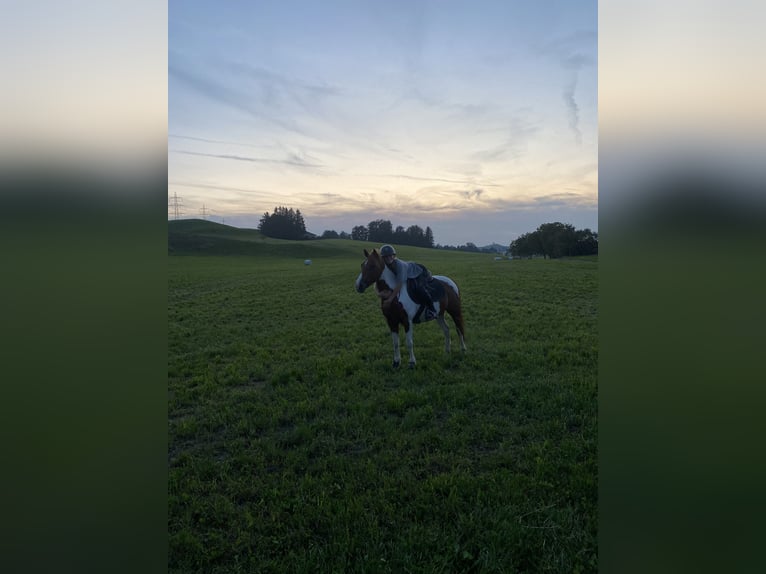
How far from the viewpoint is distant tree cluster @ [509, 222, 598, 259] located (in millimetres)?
25438

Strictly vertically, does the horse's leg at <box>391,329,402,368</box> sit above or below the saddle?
below

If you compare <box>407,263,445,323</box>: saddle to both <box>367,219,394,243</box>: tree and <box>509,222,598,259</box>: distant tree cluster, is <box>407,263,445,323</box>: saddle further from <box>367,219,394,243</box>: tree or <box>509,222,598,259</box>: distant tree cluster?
→ <box>509,222,598,259</box>: distant tree cluster

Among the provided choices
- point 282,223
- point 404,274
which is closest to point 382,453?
point 404,274

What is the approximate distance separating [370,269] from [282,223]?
1704 inches

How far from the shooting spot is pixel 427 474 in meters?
4.16

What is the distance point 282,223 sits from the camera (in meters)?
47.9

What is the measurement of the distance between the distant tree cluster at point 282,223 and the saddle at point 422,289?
41.6m

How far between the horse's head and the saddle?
660 millimetres

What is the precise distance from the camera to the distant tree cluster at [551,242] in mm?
25438

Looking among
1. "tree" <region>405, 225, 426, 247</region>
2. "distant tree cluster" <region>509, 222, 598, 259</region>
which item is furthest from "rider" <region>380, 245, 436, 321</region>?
"tree" <region>405, 225, 426, 247</region>

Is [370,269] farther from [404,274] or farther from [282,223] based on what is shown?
[282,223]

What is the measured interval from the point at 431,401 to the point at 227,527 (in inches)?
128

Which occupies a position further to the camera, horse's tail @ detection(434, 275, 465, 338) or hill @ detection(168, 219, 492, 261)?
hill @ detection(168, 219, 492, 261)
